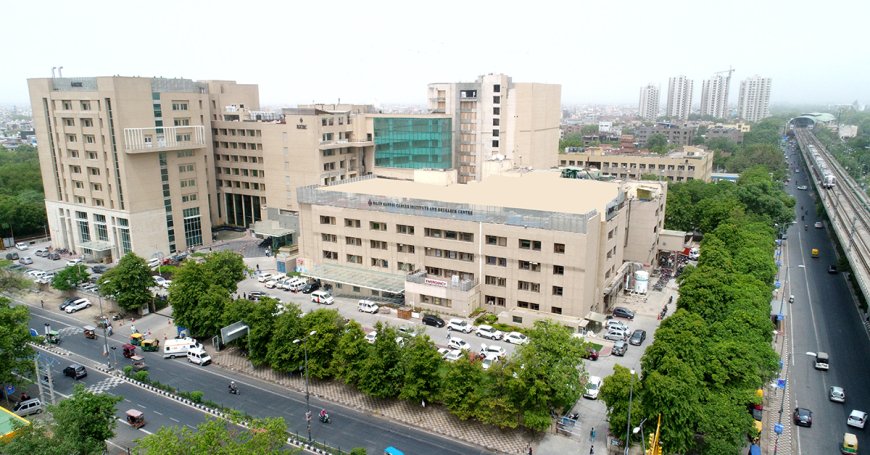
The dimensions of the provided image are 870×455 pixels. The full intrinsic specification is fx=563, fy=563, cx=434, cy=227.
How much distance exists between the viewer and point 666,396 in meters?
32.3

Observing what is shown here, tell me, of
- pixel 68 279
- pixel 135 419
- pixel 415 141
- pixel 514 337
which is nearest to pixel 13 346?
pixel 135 419

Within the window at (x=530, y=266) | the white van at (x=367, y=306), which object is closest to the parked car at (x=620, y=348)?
the window at (x=530, y=266)

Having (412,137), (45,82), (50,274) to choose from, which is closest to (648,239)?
(412,137)

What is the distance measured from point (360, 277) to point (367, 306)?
392 cm

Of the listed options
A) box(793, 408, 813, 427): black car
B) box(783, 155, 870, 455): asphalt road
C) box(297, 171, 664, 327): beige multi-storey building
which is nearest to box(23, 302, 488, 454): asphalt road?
box(297, 171, 664, 327): beige multi-storey building

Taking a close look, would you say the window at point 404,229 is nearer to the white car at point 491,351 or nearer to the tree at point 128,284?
the white car at point 491,351

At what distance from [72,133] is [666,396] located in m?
80.5

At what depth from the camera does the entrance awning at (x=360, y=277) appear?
2328 inches

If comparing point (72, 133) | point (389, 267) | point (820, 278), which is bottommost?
point (820, 278)

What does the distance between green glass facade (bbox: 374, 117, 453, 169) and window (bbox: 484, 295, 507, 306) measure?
125ft

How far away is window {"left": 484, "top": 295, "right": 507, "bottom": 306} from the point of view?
185ft

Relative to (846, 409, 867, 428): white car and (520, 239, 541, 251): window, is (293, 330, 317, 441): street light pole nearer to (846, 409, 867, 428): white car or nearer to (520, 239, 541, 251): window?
(520, 239, 541, 251): window

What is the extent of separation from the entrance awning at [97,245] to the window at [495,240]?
54533 millimetres

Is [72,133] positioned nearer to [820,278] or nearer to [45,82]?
[45,82]
